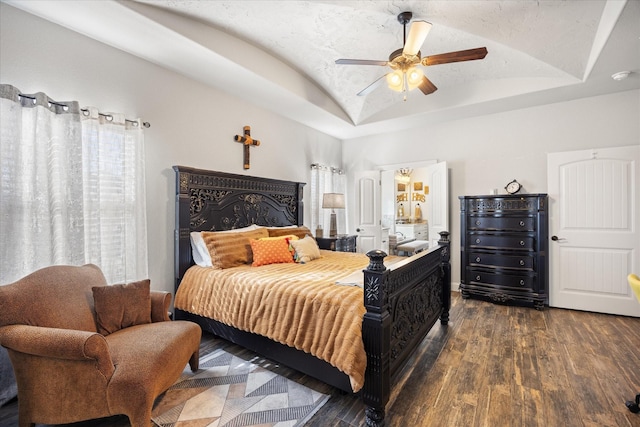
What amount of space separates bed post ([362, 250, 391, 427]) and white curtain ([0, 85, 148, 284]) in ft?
7.23

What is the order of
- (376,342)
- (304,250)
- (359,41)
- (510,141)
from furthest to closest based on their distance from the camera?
(510,141) → (304,250) → (359,41) → (376,342)

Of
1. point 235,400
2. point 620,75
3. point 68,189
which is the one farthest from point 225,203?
point 620,75

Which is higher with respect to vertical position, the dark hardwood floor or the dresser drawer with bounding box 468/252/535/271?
the dresser drawer with bounding box 468/252/535/271

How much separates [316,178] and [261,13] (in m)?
2.76

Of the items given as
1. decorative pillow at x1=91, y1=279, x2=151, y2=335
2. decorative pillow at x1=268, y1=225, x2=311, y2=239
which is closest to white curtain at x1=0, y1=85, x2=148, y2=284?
decorative pillow at x1=91, y1=279, x2=151, y2=335

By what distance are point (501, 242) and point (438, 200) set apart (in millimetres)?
1095

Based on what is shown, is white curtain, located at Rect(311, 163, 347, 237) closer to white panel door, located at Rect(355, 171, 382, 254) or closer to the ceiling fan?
white panel door, located at Rect(355, 171, 382, 254)

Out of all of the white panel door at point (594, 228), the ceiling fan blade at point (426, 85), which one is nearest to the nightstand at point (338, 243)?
the ceiling fan blade at point (426, 85)

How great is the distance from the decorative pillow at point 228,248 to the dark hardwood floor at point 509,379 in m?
0.78

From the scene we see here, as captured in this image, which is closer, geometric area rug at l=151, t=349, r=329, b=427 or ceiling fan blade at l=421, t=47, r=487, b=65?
geometric area rug at l=151, t=349, r=329, b=427

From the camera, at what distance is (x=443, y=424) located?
1.73 m

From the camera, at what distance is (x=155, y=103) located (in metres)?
2.97

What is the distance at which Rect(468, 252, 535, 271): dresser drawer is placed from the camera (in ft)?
12.7

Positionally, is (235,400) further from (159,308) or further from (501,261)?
(501,261)
